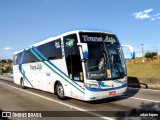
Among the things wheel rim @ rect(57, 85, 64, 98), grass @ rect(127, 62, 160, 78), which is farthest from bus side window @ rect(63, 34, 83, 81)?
grass @ rect(127, 62, 160, 78)

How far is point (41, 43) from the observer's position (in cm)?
1698

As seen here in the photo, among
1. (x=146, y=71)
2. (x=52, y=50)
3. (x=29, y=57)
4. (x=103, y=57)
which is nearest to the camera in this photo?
(x=103, y=57)

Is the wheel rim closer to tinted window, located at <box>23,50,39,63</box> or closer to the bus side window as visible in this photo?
the bus side window

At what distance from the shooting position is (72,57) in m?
12.4

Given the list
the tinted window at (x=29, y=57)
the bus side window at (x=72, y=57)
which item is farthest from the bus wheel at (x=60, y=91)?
the tinted window at (x=29, y=57)

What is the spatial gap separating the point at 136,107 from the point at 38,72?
8406 mm

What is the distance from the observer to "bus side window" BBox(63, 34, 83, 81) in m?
11.9

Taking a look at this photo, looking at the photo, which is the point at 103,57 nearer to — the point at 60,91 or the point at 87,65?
the point at 87,65

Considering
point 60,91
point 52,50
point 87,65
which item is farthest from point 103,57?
point 52,50

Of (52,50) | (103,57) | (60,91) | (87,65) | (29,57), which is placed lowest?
(60,91)

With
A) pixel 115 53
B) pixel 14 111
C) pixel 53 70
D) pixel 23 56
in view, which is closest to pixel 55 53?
pixel 53 70

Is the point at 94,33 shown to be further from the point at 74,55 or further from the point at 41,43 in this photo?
the point at 41,43

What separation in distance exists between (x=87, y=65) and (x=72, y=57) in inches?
49.7

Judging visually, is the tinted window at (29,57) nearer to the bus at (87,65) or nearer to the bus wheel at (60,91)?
the bus at (87,65)
